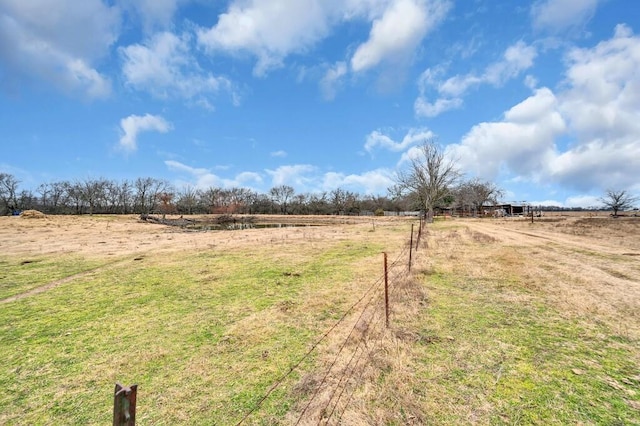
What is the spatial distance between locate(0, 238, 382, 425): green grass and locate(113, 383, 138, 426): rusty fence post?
228 cm

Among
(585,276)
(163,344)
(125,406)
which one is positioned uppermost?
(125,406)

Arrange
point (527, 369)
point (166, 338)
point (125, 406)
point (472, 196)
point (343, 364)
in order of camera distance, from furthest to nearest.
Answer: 1. point (472, 196)
2. point (166, 338)
3. point (343, 364)
4. point (527, 369)
5. point (125, 406)

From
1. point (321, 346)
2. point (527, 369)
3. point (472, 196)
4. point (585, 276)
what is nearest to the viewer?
point (527, 369)

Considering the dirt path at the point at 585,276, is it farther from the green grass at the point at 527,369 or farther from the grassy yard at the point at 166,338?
the grassy yard at the point at 166,338

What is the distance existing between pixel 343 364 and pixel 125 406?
359cm

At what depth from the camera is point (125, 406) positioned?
1.57 metres

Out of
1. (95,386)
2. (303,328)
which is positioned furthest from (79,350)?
(303,328)

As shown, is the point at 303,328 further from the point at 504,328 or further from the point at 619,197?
the point at 619,197

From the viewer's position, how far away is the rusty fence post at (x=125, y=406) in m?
1.54

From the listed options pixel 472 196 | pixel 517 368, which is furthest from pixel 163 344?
pixel 472 196

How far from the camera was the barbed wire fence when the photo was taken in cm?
357

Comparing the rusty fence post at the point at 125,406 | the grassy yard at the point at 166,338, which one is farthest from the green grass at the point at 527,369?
the rusty fence post at the point at 125,406

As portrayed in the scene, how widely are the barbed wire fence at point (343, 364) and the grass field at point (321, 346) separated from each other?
31 mm

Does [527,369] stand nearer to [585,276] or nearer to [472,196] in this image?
[585,276]
